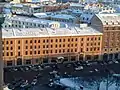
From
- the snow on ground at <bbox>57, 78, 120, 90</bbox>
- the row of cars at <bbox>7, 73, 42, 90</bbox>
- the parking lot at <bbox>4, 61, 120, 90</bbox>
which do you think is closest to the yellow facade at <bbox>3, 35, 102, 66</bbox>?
the parking lot at <bbox>4, 61, 120, 90</bbox>

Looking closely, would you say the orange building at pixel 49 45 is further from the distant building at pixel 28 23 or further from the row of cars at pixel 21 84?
the distant building at pixel 28 23

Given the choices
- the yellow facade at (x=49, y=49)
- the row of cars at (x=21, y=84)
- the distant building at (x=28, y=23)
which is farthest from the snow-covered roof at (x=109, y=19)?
the row of cars at (x=21, y=84)

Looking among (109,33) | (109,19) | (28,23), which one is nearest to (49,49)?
(109,33)

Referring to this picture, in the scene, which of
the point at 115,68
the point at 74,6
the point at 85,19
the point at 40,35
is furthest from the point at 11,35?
the point at 74,6

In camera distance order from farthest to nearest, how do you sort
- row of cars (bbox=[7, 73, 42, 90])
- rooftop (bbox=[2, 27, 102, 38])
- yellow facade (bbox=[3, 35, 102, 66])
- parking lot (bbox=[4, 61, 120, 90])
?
rooftop (bbox=[2, 27, 102, 38]) < yellow facade (bbox=[3, 35, 102, 66]) < parking lot (bbox=[4, 61, 120, 90]) < row of cars (bbox=[7, 73, 42, 90])

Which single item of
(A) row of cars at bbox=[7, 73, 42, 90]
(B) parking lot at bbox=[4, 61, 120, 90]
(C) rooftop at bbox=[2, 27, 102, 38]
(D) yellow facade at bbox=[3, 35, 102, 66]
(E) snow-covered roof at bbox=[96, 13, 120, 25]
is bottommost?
(B) parking lot at bbox=[4, 61, 120, 90]

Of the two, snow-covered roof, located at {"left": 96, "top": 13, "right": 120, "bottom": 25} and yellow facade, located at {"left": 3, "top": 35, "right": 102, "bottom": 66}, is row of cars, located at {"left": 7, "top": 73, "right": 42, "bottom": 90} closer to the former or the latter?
yellow facade, located at {"left": 3, "top": 35, "right": 102, "bottom": 66}

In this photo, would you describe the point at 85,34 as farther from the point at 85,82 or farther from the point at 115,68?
the point at 85,82
